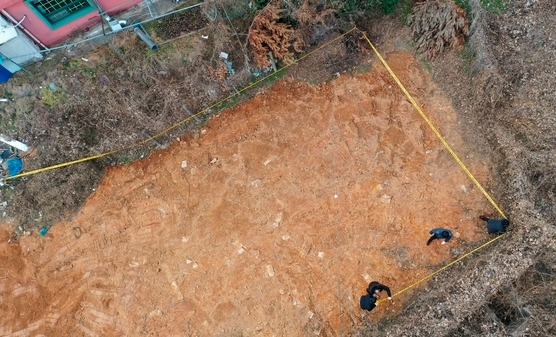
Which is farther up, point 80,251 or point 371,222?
point 80,251

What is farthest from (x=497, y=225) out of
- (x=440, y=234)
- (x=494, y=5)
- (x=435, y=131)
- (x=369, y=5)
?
(x=369, y=5)

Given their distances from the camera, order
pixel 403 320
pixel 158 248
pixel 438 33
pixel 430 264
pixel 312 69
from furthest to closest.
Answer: pixel 312 69 → pixel 438 33 → pixel 158 248 → pixel 430 264 → pixel 403 320

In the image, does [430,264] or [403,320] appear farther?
[430,264]

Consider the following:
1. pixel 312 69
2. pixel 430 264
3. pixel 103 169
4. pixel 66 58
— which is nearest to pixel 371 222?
pixel 430 264

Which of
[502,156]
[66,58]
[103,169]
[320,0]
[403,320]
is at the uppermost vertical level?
[66,58]

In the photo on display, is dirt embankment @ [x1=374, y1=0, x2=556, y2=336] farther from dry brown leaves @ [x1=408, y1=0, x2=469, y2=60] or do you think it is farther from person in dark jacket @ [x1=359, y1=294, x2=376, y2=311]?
person in dark jacket @ [x1=359, y1=294, x2=376, y2=311]

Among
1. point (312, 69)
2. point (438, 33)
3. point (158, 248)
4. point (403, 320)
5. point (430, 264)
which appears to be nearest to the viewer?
point (403, 320)

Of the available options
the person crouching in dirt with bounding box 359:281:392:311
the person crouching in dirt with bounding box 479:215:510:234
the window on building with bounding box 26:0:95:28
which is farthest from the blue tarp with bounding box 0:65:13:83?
the person crouching in dirt with bounding box 479:215:510:234

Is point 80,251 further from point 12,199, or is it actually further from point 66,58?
point 66,58
